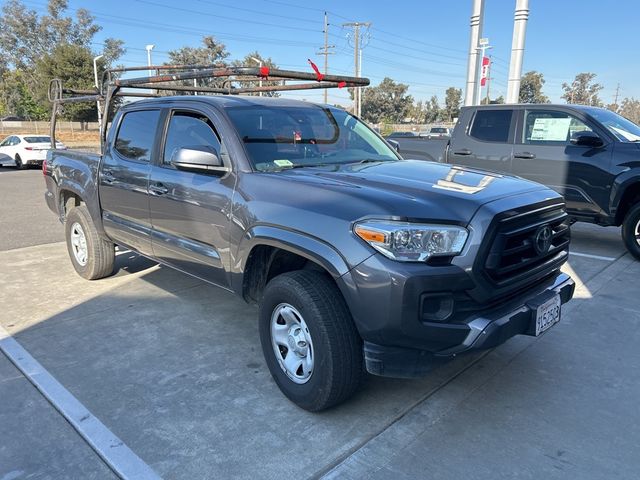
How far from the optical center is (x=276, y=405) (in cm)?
307

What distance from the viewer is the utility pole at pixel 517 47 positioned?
40.5 ft

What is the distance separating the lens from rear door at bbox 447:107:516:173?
7324 millimetres

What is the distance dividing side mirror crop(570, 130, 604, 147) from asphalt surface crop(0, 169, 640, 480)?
8.07ft

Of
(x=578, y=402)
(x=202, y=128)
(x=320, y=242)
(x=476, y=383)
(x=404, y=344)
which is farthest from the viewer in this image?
(x=202, y=128)

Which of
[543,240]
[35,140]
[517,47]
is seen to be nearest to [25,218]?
[543,240]

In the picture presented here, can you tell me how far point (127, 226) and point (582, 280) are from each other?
469cm

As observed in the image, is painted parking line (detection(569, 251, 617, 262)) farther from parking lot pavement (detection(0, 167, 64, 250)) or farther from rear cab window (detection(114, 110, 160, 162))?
parking lot pavement (detection(0, 167, 64, 250))

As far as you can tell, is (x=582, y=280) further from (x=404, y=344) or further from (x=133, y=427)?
(x=133, y=427)

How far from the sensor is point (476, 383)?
3295 mm

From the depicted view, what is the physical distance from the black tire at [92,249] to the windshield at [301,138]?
2.50m

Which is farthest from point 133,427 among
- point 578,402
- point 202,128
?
point 578,402

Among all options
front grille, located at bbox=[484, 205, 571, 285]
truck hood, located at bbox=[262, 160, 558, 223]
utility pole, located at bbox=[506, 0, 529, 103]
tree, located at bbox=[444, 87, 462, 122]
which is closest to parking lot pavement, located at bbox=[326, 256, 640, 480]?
front grille, located at bbox=[484, 205, 571, 285]

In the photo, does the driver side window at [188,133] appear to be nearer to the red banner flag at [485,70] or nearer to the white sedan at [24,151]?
the red banner flag at [485,70]

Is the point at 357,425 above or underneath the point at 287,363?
underneath
